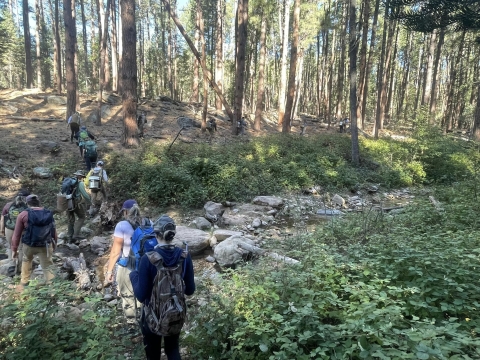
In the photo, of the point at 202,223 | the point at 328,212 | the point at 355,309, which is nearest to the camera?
the point at 355,309

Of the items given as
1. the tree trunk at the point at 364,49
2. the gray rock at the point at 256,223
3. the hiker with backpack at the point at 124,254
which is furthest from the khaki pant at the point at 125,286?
the tree trunk at the point at 364,49

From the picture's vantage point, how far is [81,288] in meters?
5.43

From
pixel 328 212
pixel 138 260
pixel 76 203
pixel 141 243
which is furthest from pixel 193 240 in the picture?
pixel 328 212

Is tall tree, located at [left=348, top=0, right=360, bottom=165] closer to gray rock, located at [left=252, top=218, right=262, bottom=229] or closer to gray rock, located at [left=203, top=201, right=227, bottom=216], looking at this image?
gray rock, located at [left=252, top=218, right=262, bottom=229]

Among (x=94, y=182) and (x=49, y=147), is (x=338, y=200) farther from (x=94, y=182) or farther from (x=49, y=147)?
(x=49, y=147)

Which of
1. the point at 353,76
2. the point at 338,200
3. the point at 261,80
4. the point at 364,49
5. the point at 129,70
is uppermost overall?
the point at 364,49

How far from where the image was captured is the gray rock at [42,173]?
10.8 metres

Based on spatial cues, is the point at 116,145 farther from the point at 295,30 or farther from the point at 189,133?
the point at 295,30

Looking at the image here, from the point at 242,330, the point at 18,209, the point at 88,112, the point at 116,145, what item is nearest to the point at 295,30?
the point at 116,145

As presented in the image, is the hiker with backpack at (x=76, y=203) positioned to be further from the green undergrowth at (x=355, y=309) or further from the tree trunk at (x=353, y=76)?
the tree trunk at (x=353, y=76)

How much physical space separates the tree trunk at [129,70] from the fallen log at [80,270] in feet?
25.4

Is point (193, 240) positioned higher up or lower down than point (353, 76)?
lower down

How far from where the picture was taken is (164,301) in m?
2.79

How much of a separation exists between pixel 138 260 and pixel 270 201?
7748 mm
